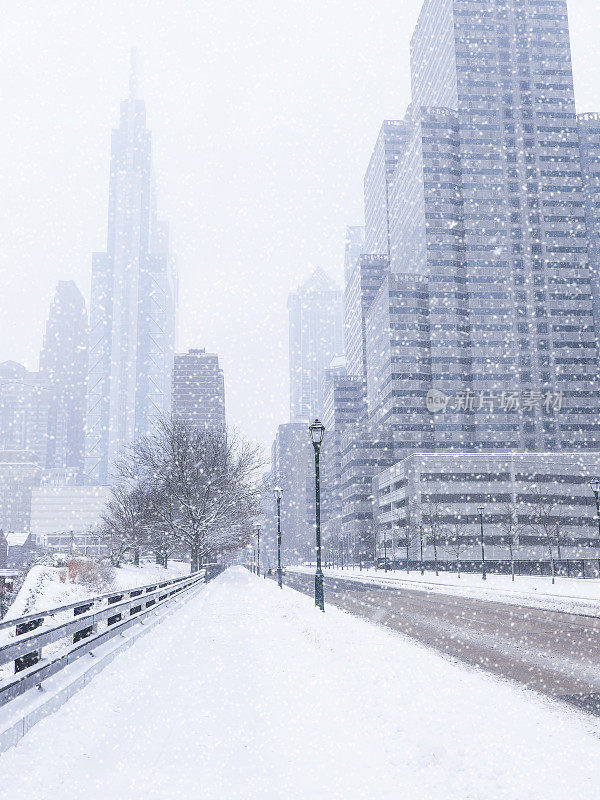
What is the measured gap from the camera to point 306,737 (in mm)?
6570

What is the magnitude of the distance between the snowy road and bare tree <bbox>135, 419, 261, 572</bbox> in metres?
22.4

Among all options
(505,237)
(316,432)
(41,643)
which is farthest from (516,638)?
(505,237)

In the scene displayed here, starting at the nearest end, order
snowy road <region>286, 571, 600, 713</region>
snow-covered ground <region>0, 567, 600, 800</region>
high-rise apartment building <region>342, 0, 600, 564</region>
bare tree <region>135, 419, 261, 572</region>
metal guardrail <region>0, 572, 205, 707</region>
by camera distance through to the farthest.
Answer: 1. snow-covered ground <region>0, 567, 600, 800</region>
2. metal guardrail <region>0, 572, 205, 707</region>
3. snowy road <region>286, 571, 600, 713</region>
4. bare tree <region>135, 419, 261, 572</region>
5. high-rise apartment building <region>342, 0, 600, 564</region>

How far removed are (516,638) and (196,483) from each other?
33911mm

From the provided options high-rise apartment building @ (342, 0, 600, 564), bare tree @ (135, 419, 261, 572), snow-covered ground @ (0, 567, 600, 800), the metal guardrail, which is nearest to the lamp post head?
the metal guardrail

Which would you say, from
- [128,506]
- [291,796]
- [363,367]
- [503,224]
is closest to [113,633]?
[291,796]

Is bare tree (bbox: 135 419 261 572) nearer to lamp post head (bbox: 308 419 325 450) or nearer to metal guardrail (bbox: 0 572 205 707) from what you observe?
lamp post head (bbox: 308 419 325 450)

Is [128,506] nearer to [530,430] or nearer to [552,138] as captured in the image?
[530,430]

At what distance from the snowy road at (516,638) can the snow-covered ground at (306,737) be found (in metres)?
0.88

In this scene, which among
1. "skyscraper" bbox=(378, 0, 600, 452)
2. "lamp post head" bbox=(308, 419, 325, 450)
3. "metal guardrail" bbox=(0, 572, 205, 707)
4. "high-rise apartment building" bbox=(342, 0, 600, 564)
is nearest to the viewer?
"metal guardrail" bbox=(0, 572, 205, 707)

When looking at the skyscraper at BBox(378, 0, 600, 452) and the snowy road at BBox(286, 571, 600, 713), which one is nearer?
the snowy road at BBox(286, 571, 600, 713)

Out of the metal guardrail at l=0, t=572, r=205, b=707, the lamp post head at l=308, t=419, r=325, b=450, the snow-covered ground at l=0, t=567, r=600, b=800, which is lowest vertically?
the snow-covered ground at l=0, t=567, r=600, b=800

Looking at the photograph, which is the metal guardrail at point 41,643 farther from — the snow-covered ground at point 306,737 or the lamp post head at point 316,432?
the lamp post head at point 316,432

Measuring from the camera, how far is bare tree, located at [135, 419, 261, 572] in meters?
46.5
